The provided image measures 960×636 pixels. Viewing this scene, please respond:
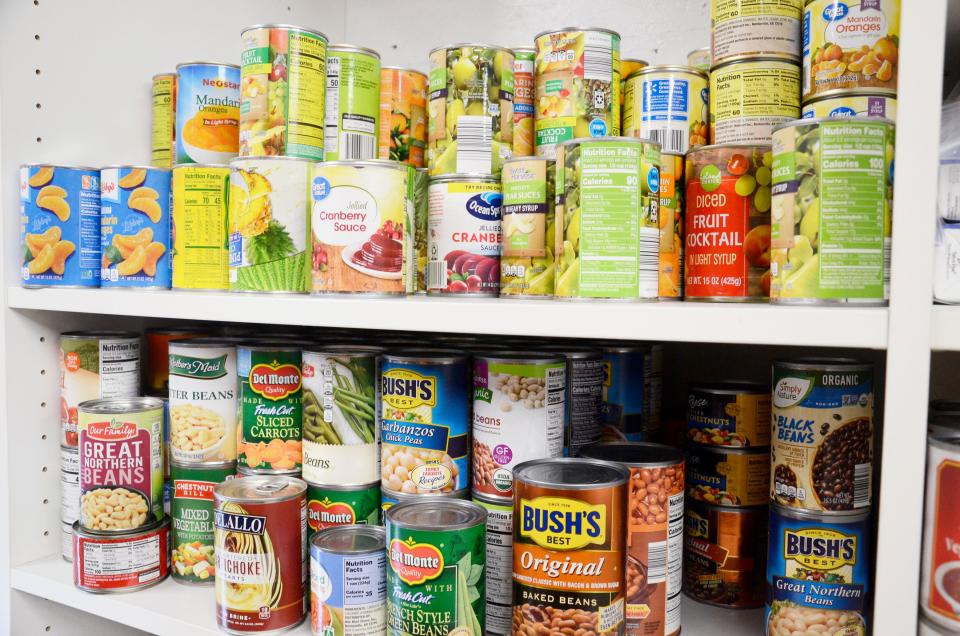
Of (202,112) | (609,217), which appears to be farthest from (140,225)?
(609,217)

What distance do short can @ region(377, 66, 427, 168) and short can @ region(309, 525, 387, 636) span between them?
2.10ft

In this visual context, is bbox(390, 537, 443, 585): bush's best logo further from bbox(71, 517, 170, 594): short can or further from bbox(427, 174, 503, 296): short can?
bbox(71, 517, 170, 594): short can

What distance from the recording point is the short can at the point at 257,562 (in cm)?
105

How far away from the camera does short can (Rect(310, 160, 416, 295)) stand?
1.04 m

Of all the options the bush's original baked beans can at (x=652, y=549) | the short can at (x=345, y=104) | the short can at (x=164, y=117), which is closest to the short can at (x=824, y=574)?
the bush's original baked beans can at (x=652, y=549)

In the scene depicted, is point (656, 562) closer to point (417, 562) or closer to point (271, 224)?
point (417, 562)

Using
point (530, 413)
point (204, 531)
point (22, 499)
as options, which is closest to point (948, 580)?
point (530, 413)

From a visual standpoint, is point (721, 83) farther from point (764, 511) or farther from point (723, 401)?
point (764, 511)

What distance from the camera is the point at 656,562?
969 millimetres

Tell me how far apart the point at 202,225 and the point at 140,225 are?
5.4 inches

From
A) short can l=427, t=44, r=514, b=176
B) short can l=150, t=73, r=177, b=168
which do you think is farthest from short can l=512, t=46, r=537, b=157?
short can l=150, t=73, r=177, b=168

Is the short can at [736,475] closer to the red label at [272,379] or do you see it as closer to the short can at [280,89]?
the red label at [272,379]

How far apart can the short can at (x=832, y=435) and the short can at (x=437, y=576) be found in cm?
40

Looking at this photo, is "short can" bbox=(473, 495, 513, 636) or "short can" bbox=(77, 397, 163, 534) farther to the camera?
"short can" bbox=(77, 397, 163, 534)
